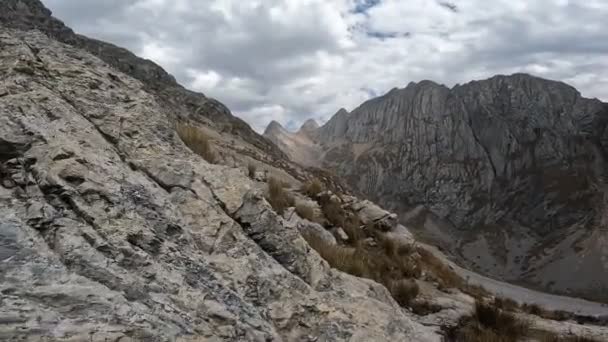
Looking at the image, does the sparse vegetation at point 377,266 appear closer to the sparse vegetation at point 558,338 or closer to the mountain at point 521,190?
the sparse vegetation at point 558,338

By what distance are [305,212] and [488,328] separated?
504 cm

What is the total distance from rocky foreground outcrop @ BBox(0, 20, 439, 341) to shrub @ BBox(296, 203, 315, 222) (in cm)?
492

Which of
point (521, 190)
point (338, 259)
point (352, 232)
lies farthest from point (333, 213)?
point (521, 190)

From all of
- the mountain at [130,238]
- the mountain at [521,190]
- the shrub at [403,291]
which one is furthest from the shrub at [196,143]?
the mountain at [521,190]

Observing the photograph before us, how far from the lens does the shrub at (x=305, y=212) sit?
1232cm

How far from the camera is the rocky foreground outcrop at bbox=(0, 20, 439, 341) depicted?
3.79 m

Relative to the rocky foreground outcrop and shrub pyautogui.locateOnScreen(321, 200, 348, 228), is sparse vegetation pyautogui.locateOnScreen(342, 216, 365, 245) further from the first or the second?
the rocky foreground outcrop

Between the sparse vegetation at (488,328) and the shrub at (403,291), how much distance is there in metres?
1.07

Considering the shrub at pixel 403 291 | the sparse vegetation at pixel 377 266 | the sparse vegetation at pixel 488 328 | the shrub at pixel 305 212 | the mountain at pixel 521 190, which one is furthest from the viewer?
the mountain at pixel 521 190

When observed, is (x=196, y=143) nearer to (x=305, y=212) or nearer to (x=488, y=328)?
(x=305, y=212)

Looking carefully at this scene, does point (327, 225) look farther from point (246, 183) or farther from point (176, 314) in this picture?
point (176, 314)

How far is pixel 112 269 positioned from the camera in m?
4.20

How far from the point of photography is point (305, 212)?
1255 cm

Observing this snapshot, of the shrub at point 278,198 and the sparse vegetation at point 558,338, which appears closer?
the sparse vegetation at point 558,338
